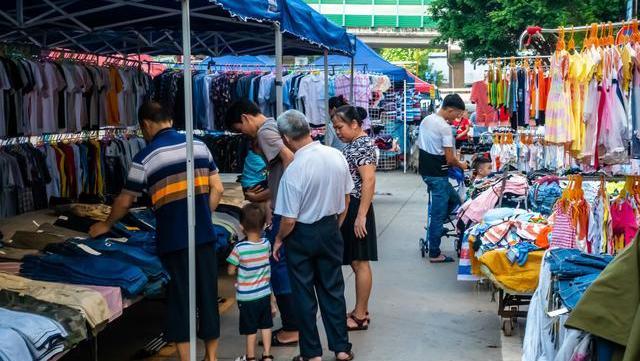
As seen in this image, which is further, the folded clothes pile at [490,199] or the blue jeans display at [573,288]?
the folded clothes pile at [490,199]

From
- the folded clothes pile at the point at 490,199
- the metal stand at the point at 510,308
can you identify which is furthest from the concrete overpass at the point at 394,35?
the metal stand at the point at 510,308

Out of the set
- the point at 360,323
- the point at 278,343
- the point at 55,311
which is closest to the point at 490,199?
the point at 360,323

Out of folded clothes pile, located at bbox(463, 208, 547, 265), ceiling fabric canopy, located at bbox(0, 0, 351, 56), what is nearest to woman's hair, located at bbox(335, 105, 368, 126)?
ceiling fabric canopy, located at bbox(0, 0, 351, 56)

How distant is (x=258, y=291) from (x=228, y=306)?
2355 millimetres

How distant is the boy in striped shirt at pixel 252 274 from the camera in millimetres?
6820

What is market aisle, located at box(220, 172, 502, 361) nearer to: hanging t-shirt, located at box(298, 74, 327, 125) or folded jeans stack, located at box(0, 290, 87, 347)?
folded jeans stack, located at box(0, 290, 87, 347)

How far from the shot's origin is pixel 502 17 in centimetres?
2481

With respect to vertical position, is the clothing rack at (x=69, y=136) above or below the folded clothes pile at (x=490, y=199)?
above

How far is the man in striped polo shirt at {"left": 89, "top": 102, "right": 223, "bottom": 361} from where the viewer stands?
20.4 ft

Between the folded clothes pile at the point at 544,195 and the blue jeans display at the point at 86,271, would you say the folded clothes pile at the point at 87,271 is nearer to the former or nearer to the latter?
the blue jeans display at the point at 86,271

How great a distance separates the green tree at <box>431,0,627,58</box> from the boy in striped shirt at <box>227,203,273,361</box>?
1432 centimetres

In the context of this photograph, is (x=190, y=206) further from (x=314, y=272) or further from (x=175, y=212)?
(x=314, y=272)

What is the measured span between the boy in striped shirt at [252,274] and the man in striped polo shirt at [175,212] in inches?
12.4

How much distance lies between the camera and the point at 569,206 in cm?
666
